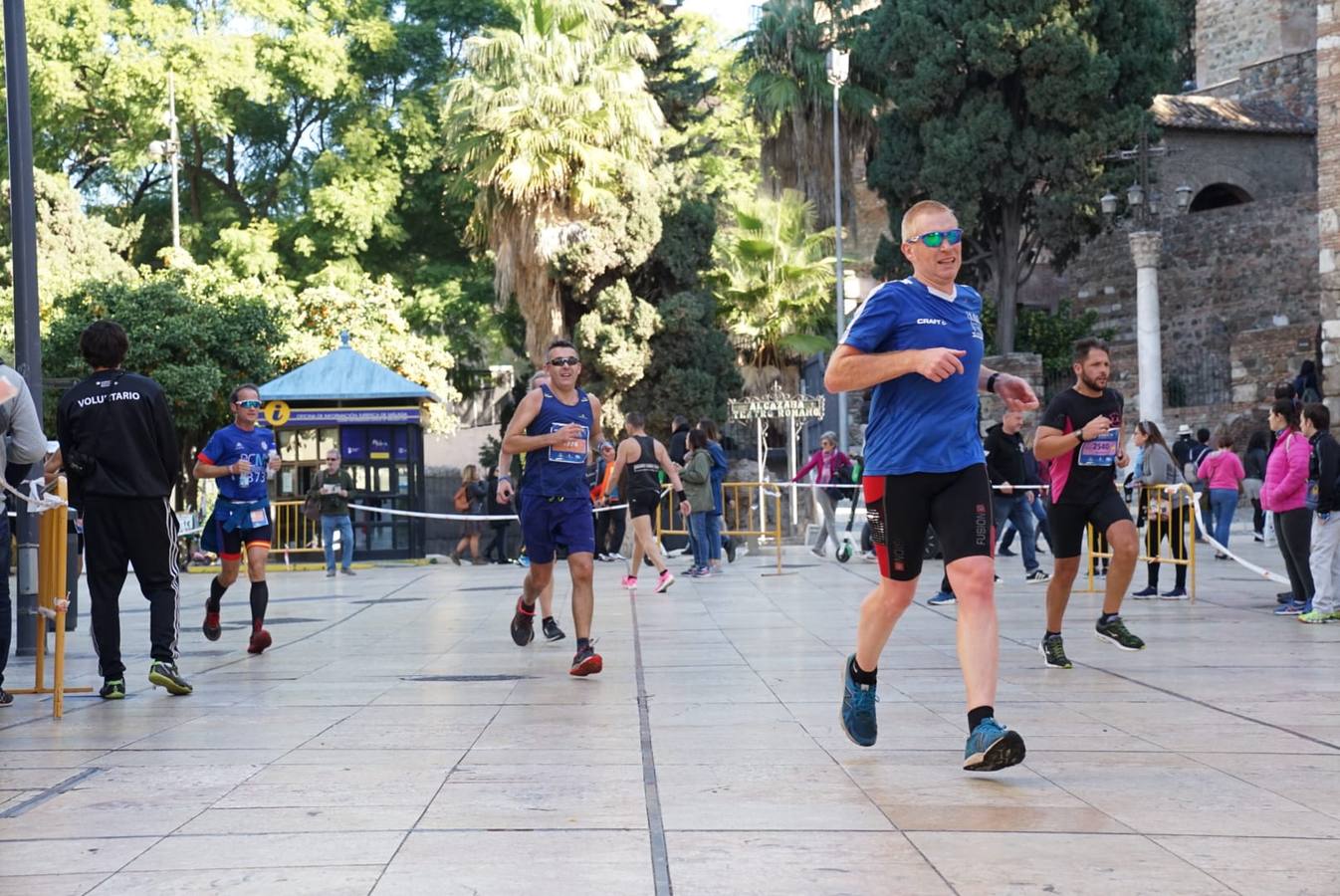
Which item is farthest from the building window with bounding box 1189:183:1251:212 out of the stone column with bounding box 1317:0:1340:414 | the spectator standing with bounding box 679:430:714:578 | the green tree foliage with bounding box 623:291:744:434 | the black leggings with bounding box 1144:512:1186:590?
the black leggings with bounding box 1144:512:1186:590

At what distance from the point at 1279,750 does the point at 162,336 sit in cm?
3002

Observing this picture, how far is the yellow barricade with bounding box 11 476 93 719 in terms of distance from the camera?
7.95 m

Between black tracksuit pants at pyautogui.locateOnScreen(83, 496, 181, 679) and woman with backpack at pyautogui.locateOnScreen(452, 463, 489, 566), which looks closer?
black tracksuit pants at pyautogui.locateOnScreen(83, 496, 181, 679)

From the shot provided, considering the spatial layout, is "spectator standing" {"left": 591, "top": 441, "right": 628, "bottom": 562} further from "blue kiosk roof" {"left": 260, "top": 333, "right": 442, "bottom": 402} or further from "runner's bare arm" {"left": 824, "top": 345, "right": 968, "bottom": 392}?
"runner's bare arm" {"left": 824, "top": 345, "right": 968, "bottom": 392}

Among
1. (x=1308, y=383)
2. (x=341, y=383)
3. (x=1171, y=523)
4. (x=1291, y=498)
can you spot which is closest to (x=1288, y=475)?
(x=1291, y=498)

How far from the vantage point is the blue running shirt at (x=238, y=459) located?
11.2 m

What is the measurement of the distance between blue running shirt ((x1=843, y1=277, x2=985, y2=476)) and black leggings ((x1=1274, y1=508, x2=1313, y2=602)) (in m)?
7.74

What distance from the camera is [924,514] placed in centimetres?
634

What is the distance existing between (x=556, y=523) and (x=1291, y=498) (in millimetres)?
6402

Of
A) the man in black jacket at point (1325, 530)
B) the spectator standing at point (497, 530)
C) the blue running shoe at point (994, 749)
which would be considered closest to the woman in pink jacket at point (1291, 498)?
the man in black jacket at point (1325, 530)

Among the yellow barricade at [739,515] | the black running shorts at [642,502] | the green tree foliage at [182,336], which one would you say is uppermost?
the green tree foliage at [182,336]

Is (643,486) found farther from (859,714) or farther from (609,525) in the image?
(859,714)

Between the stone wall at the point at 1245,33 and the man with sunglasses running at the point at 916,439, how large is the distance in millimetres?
42146

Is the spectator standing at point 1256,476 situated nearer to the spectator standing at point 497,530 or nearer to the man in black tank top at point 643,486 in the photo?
the man in black tank top at point 643,486
